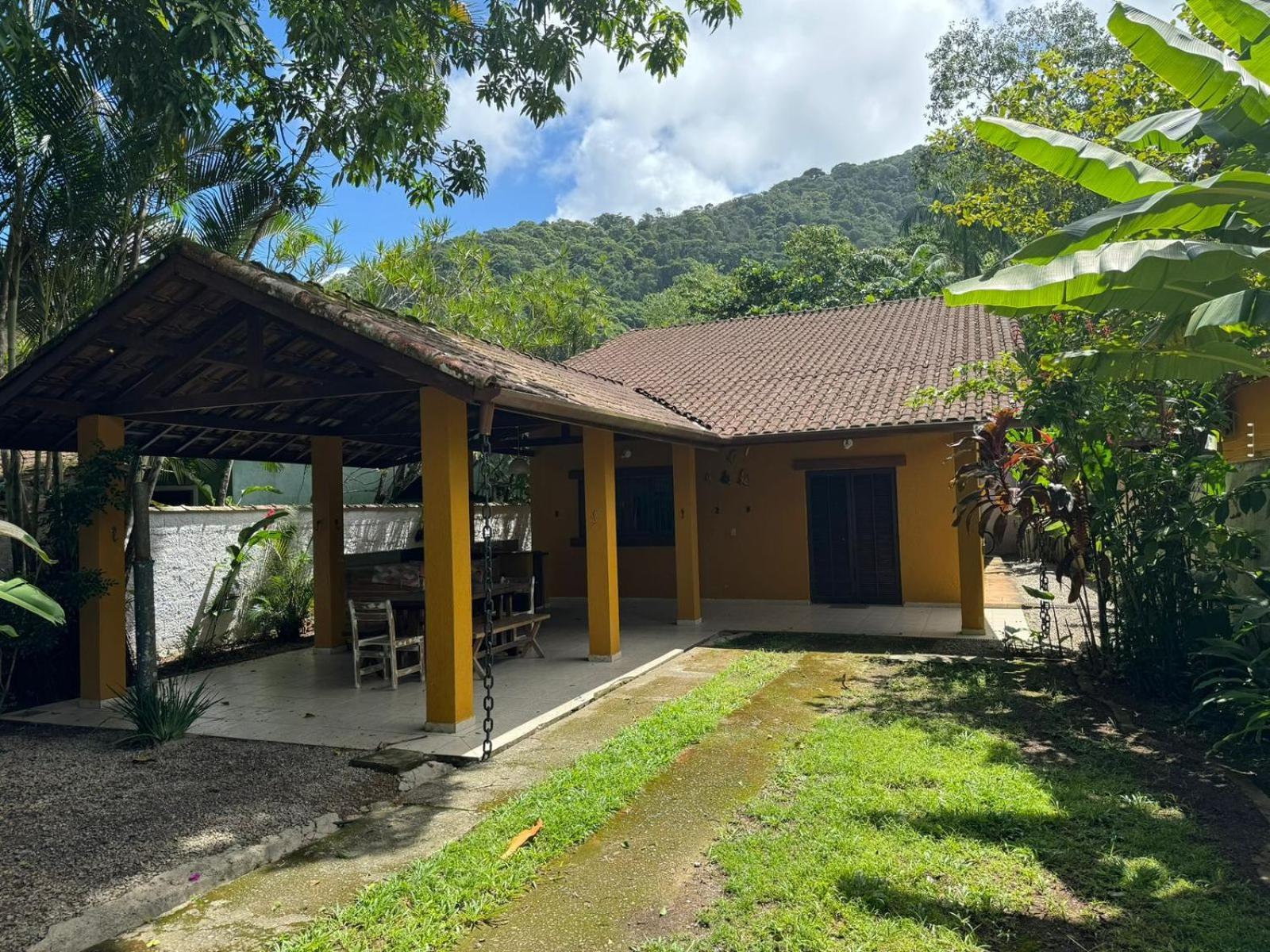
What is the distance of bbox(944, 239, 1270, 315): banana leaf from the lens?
3.65m

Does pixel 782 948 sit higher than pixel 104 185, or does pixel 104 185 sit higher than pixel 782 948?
pixel 104 185

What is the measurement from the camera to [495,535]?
1592 centimetres

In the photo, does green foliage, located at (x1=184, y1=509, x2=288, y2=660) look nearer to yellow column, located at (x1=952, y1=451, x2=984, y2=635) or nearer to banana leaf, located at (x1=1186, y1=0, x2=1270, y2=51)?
yellow column, located at (x1=952, y1=451, x2=984, y2=635)

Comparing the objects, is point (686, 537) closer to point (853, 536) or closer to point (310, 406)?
point (853, 536)

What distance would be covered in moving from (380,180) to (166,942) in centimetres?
748

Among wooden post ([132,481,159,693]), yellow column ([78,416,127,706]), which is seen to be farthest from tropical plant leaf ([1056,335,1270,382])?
yellow column ([78,416,127,706])

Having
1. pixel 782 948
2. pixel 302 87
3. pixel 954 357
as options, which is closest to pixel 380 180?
pixel 302 87

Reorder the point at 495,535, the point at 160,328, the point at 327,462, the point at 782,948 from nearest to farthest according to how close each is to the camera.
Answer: the point at 782,948, the point at 160,328, the point at 327,462, the point at 495,535

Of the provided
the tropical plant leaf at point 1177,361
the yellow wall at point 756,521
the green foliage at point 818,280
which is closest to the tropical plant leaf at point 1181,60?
the tropical plant leaf at point 1177,361

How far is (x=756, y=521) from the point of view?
43.7 ft

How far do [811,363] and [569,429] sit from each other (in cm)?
550

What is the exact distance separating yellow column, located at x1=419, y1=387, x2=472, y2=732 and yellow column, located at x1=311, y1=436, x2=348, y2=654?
441 centimetres

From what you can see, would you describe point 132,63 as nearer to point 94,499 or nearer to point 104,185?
point 104,185

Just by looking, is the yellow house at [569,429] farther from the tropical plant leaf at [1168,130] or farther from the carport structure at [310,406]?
the tropical plant leaf at [1168,130]
